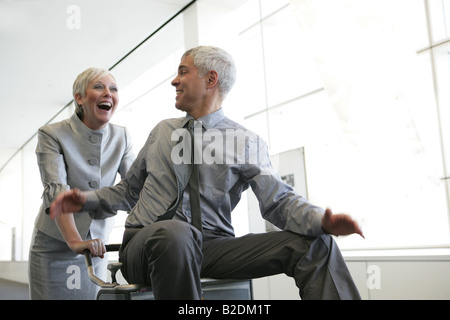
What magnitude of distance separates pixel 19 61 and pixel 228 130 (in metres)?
6.99

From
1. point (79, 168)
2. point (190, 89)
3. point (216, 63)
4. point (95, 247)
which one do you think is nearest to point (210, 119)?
point (190, 89)

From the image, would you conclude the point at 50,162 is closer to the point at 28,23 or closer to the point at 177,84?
the point at 177,84

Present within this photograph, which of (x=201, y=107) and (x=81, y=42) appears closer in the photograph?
(x=201, y=107)

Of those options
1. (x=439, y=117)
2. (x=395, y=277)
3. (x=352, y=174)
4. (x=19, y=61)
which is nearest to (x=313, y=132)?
(x=352, y=174)

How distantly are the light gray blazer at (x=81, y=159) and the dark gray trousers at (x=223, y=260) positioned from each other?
716 millimetres

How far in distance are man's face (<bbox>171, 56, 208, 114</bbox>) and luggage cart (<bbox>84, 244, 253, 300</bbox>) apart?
71cm

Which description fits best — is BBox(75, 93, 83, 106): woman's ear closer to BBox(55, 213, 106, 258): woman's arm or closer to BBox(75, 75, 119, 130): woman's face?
BBox(75, 75, 119, 130): woman's face

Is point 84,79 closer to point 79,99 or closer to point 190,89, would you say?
point 79,99

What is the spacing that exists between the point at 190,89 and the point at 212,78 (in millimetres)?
112

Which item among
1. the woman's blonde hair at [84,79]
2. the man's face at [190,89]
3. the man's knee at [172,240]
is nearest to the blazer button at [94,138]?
the woman's blonde hair at [84,79]

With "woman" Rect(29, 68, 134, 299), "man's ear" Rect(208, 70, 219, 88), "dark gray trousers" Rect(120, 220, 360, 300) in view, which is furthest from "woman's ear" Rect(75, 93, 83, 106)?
"dark gray trousers" Rect(120, 220, 360, 300)

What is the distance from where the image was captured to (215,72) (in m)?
2.11

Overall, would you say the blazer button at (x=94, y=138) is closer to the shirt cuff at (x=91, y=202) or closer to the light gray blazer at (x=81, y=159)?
the light gray blazer at (x=81, y=159)

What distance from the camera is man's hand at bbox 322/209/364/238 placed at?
1475mm
